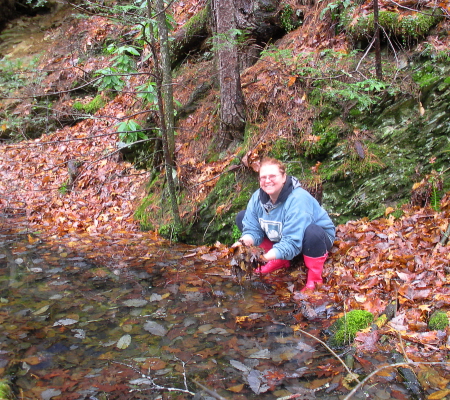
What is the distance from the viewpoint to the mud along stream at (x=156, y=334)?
2.29m

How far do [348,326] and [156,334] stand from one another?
1542 millimetres

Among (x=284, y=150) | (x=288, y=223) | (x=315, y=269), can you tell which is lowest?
(x=315, y=269)

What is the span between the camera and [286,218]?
3.81 m

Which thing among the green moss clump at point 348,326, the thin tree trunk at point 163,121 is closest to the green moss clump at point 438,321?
the green moss clump at point 348,326

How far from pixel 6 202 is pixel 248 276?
666cm

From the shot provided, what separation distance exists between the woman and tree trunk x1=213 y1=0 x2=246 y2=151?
2149 mm

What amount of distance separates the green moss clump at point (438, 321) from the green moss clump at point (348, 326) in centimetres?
42

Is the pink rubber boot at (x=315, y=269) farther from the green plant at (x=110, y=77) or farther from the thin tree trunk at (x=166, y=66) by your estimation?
the green plant at (x=110, y=77)

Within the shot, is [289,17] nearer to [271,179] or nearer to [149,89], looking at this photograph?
[149,89]

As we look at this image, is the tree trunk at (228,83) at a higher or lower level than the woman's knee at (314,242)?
higher

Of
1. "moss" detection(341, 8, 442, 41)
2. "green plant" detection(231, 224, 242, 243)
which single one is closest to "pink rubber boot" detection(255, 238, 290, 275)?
"green plant" detection(231, 224, 242, 243)

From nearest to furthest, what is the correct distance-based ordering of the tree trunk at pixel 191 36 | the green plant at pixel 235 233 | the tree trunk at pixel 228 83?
the green plant at pixel 235 233 < the tree trunk at pixel 228 83 < the tree trunk at pixel 191 36

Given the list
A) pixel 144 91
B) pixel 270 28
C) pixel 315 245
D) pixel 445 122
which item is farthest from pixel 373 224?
pixel 270 28

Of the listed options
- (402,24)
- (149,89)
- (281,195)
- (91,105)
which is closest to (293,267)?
(281,195)
